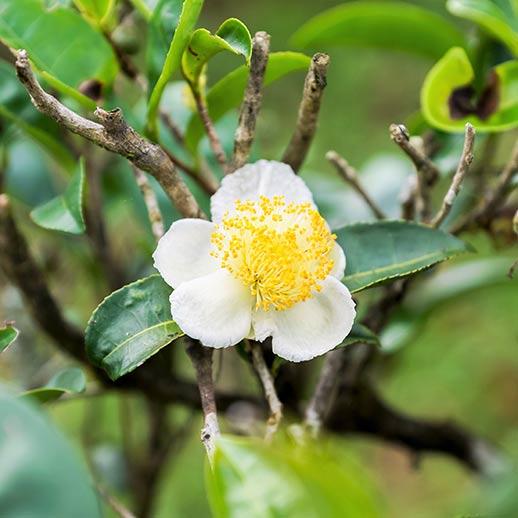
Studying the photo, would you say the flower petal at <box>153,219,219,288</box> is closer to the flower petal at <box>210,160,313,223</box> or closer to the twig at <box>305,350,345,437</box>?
the flower petal at <box>210,160,313,223</box>

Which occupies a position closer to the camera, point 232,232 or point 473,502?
point 473,502

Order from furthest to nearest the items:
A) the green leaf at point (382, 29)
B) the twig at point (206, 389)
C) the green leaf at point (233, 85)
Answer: the green leaf at point (382, 29), the green leaf at point (233, 85), the twig at point (206, 389)

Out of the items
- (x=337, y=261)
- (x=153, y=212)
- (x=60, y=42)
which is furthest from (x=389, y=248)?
(x=60, y=42)

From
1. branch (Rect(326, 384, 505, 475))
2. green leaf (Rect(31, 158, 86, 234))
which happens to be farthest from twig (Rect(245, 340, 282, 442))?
branch (Rect(326, 384, 505, 475))

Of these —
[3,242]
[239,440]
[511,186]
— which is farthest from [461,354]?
[239,440]

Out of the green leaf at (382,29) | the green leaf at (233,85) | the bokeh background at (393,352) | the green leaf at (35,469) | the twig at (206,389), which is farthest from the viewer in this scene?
the bokeh background at (393,352)

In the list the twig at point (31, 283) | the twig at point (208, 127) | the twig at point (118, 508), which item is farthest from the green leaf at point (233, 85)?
the twig at point (118, 508)

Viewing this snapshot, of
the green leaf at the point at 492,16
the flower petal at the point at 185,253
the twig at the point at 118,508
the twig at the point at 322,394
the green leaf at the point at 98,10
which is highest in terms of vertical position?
the green leaf at the point at 492,16

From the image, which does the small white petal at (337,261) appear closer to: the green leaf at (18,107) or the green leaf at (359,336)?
the green leaf at (359,336)

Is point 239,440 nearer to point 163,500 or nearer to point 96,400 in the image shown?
point 96,400
